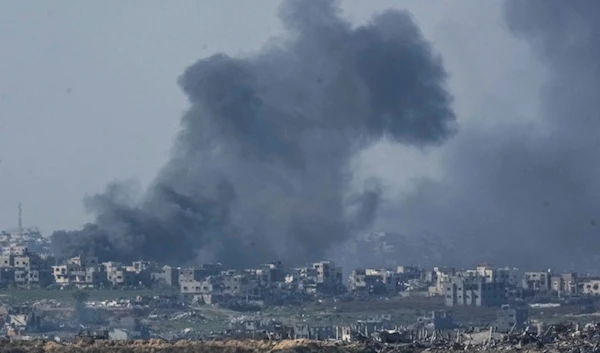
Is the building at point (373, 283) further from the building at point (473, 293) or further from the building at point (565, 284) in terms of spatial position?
the building at point (565, 284)

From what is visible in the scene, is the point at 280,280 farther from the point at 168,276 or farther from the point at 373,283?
the point at 168,276

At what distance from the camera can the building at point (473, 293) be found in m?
93.3

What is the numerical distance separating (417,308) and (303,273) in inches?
712

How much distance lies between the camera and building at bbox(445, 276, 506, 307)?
306 feet

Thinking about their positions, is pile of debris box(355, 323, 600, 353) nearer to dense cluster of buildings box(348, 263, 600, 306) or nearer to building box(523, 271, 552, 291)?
dense cluster of buildings box(348, 263, 600, 306)

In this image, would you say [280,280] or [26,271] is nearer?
[280,280]

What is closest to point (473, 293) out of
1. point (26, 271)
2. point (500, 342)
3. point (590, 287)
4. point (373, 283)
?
point (590, 287)

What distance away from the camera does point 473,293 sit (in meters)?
94.2

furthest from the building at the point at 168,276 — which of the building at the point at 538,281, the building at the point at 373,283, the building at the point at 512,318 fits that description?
the building at the point at 512,318

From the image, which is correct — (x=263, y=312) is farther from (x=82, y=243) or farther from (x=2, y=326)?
(x=82, y=243)

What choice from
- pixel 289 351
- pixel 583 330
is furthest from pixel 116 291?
pixel 289 351

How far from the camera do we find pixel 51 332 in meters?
77.2

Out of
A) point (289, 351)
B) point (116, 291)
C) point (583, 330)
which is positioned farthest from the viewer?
point (116, 291)

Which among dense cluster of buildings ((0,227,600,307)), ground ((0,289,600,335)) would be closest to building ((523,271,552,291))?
dense cluster of buildings ((0,227,600,307))
